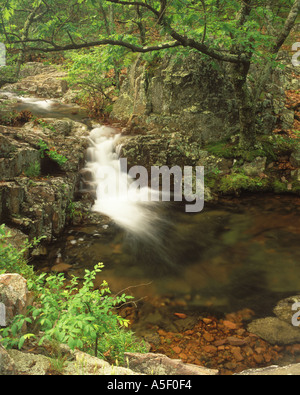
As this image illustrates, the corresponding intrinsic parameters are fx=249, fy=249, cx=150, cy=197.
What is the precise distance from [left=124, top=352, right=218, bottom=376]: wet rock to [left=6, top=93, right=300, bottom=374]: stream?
1733mm

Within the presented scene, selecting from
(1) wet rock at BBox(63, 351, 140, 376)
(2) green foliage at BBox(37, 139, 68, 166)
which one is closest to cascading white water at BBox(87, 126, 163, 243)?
(2) green foliage at BBox(37, 139, 68, 166)

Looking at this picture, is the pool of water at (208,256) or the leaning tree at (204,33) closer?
the pool of water at (208,256)

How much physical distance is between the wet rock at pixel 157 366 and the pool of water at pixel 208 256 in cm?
226

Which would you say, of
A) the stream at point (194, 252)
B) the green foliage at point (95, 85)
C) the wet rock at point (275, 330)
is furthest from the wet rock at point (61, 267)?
the green foliage at point (95, 85)

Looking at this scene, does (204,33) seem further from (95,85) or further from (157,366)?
(95,85)

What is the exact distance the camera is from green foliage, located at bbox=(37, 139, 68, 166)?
7332 millimetres

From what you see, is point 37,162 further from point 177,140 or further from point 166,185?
point 177,140

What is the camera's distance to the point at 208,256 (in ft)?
20.3

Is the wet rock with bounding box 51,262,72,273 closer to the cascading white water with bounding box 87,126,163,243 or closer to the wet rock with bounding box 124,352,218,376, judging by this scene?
the cascading white water with bounding box 87,126,163,243

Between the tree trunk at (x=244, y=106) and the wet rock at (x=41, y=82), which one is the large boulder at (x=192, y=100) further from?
the wet rock at (x=41, y=82)

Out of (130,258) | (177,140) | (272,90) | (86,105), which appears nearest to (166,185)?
(177,140)

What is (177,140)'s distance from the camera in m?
9.62

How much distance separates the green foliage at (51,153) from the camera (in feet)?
24.1

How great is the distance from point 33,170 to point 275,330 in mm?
6656
